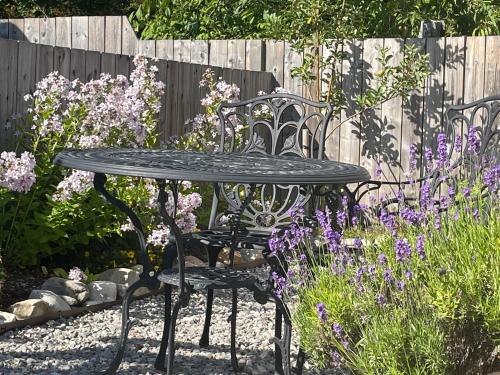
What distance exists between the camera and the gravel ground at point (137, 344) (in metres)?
3.46

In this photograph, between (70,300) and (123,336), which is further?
(70,300)

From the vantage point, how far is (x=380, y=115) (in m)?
7.01

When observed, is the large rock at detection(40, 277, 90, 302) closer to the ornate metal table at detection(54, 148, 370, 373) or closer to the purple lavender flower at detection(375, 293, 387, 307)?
the ornate metal table at detection(54, 148, 370, 373)

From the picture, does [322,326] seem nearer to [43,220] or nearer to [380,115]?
[43,220]

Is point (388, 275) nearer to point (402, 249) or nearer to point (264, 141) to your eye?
point (402, 249)

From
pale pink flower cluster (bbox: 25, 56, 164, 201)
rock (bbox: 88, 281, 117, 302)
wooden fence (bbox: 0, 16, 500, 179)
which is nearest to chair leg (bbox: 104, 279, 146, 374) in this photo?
rock (bbox: 88, 281, 117, 302)

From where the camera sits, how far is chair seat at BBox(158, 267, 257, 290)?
10.0 feet

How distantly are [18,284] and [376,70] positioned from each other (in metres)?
3.61

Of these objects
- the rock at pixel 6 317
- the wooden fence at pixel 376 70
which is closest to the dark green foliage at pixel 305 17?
the wooden fence at pixel 376 70

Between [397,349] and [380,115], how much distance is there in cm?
466

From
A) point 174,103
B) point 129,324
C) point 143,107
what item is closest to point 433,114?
point 174,103

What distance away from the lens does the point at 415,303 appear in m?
2.62

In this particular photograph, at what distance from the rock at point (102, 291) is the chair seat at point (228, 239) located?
3.16ft

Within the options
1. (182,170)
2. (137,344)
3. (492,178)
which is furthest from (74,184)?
(492,178)
